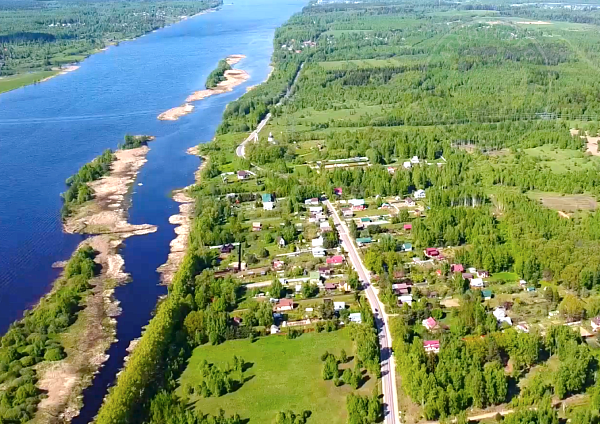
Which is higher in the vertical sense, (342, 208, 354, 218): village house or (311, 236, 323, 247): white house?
(342, 208, 354, 218): village house

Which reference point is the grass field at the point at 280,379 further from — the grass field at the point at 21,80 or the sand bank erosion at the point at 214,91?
the grass field at the point at 21,80

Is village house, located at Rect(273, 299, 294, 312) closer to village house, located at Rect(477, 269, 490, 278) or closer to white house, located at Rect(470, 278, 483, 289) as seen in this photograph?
white house, located at Rect(470, 278, 483, 289)

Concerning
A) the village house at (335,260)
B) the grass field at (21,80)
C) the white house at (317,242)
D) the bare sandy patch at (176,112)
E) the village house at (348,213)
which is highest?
the grass field at (21,80)

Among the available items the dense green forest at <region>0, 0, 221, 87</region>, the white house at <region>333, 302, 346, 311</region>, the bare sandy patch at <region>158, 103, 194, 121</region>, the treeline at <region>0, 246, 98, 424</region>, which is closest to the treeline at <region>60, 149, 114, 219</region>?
the treeline at <region>0, 246, 98, 424</region>

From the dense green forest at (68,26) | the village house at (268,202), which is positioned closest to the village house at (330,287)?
the village house at (268,202)

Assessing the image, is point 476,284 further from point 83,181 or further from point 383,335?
point 83,181

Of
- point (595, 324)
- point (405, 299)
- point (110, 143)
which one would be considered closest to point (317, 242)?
point (405, 299)
